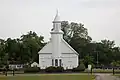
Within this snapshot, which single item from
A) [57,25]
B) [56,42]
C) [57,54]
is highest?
[57,25]

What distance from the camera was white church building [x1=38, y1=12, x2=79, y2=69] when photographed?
92.5 metres

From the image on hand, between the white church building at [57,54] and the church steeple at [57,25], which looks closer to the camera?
the white church building at [57,54]

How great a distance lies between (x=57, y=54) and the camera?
A: 93.0 meters

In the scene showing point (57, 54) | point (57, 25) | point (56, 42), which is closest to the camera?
point (57, 54)

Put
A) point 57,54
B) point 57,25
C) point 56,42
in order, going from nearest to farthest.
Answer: point 57,54
point 56,42
point 57,25

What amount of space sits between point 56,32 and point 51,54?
6216 millimetres

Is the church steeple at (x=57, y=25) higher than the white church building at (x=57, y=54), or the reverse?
the church steeple at (x=57, y=25)

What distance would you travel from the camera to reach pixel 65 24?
13588 cm

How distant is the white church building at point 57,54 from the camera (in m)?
92.5

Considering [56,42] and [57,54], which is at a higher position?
[56,42]

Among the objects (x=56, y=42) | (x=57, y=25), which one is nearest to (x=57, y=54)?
(x=56, y=42)

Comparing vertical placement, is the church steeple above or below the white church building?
above

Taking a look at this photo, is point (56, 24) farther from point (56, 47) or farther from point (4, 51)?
point (4, 51)

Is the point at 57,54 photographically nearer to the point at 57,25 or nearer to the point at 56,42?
the point at 56,42
